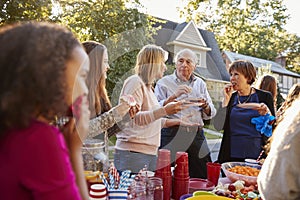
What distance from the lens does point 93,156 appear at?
105 cm

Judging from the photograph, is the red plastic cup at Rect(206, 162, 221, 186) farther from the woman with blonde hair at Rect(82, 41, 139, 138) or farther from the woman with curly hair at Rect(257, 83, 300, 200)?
the woman with curly hair at Rect(257, 83, 300, 200)

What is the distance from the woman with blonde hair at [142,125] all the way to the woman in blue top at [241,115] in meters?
0.72

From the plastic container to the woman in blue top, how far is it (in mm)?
1448

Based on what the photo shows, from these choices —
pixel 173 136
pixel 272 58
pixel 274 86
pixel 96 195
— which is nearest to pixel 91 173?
pixel 96 195

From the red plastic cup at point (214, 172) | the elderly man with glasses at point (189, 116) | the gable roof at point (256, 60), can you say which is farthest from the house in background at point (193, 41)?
the red plastic cup at point (214, 172)

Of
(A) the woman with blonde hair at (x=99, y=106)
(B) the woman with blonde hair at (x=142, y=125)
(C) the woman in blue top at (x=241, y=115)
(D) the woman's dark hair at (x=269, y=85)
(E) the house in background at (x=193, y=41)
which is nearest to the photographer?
(A) the woman with blonde hair at (x=99, y=106)

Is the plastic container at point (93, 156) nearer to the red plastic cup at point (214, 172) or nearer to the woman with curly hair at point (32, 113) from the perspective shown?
the woman with curly hair at point (32, 113)

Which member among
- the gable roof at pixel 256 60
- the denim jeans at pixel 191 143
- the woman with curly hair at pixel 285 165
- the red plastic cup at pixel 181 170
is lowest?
the denim jeans at pixel 191 143

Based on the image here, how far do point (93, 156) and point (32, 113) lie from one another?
2.02 feet

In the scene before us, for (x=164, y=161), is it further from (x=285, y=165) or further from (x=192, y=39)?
(x=192, y=39)

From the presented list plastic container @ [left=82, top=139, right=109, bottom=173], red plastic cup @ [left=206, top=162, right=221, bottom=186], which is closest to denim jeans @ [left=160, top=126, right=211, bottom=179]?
red plastic cup @ [left=206, top=162, right=221, bottom=186]

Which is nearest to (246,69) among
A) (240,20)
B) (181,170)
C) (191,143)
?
(191,143)

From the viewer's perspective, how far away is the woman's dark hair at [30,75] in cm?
44

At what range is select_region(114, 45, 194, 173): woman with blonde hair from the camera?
1.77m
